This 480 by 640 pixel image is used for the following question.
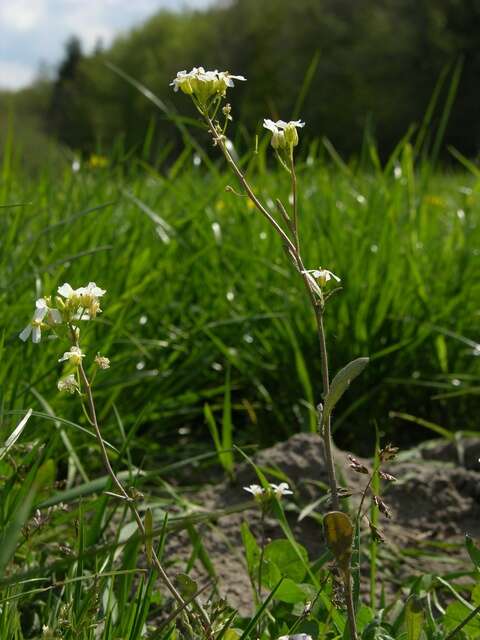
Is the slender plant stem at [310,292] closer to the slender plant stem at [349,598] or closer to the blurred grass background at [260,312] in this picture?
the slender plant stem at [349,598]

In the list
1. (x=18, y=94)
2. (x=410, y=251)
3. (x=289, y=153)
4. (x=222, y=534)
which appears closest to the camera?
(x=289, y=153)

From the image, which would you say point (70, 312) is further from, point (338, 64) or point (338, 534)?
point (338, 64)

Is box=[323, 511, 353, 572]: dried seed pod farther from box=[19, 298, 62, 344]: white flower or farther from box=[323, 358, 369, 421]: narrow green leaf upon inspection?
box=[19, 298, 62, 344]: white flower

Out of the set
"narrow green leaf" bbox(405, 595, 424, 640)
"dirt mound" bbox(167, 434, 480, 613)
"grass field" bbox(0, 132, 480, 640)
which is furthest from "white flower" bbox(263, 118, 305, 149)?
"grass field" bbox(0, 132, 480, 640)

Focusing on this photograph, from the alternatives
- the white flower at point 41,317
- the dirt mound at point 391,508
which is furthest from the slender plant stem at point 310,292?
the dirt mound at point 391,508

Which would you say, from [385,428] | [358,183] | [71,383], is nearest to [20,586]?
[71,383]

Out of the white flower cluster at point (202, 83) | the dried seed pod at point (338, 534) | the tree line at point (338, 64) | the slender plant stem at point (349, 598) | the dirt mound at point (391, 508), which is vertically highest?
the white flower cluster at point (202, 83)

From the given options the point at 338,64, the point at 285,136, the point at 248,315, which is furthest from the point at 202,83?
the point at 338,64

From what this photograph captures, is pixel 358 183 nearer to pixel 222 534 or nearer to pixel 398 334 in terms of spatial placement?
pixel 398 334
